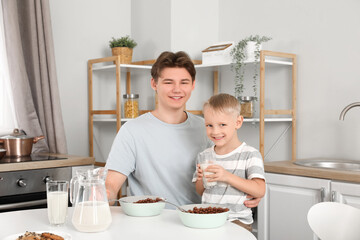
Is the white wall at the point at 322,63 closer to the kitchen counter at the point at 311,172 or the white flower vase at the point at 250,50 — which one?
the white flower vase at the point at 250,50

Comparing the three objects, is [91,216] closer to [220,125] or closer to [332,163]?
[220,125]

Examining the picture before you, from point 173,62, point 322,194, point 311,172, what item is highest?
point 173,62

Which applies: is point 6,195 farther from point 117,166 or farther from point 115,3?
point 115,3

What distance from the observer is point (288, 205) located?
8.94 feet

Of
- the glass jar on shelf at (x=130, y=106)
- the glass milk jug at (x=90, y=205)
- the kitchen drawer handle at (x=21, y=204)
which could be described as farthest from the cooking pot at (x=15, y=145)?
the glass milk jug at (x=90, y=205)

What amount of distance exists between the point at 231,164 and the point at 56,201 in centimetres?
76

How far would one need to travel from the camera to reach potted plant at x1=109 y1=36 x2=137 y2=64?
3.64 meters

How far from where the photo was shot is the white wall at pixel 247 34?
305 cm

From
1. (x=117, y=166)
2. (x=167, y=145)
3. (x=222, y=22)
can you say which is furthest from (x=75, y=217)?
(x=222, y=22)

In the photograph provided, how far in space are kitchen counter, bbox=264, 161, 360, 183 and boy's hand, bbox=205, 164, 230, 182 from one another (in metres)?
0.95

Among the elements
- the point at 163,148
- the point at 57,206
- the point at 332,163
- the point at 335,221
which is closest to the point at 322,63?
the point at 332,163

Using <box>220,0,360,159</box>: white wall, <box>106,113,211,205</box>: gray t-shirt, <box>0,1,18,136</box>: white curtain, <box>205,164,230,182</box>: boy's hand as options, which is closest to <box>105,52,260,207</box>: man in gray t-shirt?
<box>106,113,211,205</box>: gray t-shirt

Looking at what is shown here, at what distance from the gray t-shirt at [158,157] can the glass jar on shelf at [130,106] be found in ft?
4.59

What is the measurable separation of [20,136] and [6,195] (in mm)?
484
